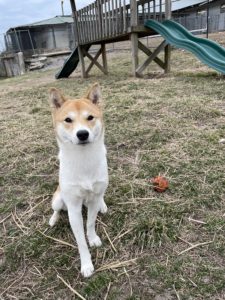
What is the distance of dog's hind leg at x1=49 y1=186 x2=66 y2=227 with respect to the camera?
85.4 inches

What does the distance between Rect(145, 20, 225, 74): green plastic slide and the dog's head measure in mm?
4775

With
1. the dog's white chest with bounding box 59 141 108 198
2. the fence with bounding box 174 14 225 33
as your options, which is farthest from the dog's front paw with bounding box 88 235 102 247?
the fence with bounding box 174 14 225 33

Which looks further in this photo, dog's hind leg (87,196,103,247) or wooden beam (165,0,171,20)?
wooden beam (165,0,171,20)

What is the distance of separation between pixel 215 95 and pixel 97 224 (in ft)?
11.7

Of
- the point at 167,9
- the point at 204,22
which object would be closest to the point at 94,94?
the point at 167,9

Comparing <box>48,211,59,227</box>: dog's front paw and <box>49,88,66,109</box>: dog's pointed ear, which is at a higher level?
<box>49,88,66,109</box>: dog's pointed ear

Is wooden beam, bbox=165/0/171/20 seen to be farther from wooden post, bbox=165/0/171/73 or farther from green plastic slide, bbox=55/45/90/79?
green plastic slide, bbox=55/45/90/79

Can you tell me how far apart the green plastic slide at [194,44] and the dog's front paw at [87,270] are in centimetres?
511

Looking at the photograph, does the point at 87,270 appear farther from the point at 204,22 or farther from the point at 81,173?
the point at 204,22

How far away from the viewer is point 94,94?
2.03 meters

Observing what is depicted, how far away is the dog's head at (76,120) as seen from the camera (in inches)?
67.0

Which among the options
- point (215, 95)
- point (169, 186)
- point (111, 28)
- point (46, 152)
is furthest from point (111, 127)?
point (111, 28)

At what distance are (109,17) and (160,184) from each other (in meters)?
6.24

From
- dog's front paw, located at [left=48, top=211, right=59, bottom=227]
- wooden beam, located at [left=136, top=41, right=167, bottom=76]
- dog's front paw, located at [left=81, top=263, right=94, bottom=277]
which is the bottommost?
Answer: dog's front paw, located at [left=81, top=263, right=94, bottom=277]
